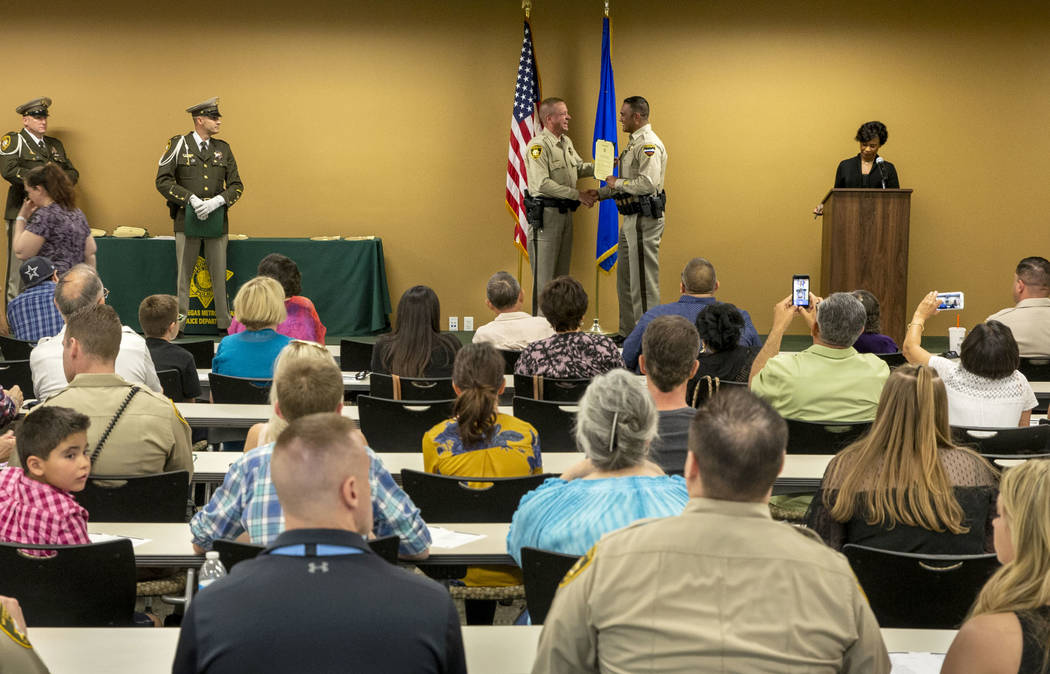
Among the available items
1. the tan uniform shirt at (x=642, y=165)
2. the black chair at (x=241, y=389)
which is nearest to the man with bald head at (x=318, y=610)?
the black chair at (x=241, y=389)

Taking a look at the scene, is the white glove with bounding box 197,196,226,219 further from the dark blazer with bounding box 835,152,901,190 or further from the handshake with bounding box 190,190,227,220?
the dark blazer with bounding box 835,152,901,190

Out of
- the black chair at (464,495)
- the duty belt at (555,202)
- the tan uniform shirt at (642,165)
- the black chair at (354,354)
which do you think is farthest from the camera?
the duty belt at (555,202)

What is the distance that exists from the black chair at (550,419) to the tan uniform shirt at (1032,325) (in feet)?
9.23

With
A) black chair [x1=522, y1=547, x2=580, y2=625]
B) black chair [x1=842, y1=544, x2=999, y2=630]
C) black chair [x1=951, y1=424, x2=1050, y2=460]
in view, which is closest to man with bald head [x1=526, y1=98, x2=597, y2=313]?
black chair [x1=951, y1=424, x2=1050, y2=460]

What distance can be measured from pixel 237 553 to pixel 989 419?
9.60 feet

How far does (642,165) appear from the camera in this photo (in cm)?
838

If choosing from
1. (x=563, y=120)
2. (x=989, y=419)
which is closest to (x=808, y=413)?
(x=989, y=419)

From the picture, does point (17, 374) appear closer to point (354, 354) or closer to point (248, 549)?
point (354, 354)

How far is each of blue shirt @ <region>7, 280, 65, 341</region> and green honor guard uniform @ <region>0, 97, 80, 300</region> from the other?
3578 millimetres

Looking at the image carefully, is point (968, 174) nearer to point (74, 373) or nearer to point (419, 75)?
point (419, 75)

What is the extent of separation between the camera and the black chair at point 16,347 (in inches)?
230

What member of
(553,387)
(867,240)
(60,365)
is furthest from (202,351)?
(867,240)

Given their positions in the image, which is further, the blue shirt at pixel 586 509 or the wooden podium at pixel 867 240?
the wooden podium at pixel 867 240

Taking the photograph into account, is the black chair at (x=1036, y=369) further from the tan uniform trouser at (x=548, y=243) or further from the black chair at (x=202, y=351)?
the black chair at (x=202, y=351)
